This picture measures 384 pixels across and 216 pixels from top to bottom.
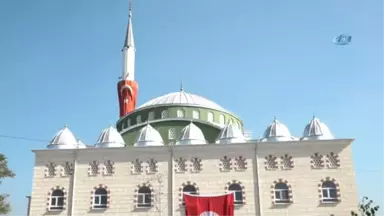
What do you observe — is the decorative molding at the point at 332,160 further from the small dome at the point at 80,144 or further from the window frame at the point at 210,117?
the small dome at the point at 80,144

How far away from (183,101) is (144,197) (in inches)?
414

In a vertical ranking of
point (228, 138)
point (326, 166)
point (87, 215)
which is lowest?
point (87, 215)

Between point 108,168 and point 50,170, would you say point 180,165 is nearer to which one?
point 108,168

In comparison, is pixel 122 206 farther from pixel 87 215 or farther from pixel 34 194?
pixel 34 194

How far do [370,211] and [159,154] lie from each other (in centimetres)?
1662

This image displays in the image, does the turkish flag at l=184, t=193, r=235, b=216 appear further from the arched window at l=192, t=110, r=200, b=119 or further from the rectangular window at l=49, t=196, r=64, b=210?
the arched window at l=192, t=110, r=200, b=119

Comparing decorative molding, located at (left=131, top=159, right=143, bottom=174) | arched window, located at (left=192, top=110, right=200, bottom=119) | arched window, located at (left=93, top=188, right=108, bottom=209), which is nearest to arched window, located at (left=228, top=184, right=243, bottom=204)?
decorative molding, located at (left=131, top=159, right=143, bottom=174)

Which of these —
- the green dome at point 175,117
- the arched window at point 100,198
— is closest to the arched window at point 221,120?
the green dome at point 175,117

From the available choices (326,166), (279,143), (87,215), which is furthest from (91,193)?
(326,166)

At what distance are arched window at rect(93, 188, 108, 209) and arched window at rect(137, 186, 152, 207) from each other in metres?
2.13

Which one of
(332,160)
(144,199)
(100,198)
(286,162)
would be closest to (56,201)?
(100,198)

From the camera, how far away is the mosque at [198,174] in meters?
27.1

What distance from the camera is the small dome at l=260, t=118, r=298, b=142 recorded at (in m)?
28.9

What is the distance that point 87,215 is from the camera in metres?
27.7
